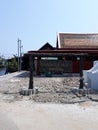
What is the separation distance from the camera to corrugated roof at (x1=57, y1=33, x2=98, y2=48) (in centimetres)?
4000

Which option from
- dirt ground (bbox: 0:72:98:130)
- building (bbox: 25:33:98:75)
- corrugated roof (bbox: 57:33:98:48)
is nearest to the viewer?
dirt ground (bbox: 0:72:98:130)

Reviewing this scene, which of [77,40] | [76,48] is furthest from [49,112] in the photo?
[77,40]

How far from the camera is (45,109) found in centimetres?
1106

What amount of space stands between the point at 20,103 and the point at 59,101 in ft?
5.63

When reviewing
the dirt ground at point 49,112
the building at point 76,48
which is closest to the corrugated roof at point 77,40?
the building at point 76,48

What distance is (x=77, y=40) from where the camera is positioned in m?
41.9

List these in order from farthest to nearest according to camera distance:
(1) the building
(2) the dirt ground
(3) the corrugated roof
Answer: (3) the corrugated roof
(1) the building
(2) the dirt ground

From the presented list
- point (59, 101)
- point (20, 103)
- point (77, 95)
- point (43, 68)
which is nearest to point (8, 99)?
point (20, 103)

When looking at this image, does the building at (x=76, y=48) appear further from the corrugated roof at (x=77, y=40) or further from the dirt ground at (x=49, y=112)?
the dirt ground at (x=49, y=112)

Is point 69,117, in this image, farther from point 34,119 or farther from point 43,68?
point 43,68

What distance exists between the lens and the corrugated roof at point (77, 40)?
4000 centimetres

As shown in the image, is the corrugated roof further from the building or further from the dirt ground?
the dirt ground

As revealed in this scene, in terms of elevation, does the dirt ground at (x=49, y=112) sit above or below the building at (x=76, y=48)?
below

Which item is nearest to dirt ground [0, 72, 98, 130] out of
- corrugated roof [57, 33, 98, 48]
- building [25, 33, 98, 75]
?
building [25, 33, 98, 75]
